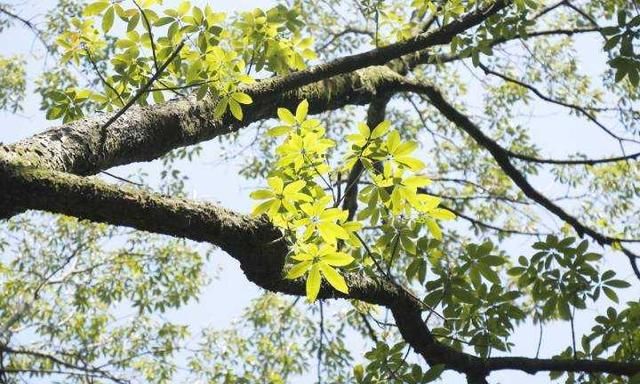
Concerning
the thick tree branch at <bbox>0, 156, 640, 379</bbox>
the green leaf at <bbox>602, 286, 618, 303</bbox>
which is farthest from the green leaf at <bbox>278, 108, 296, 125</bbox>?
the green leaf at <bbox>602, 286, 618, 303</bbox>

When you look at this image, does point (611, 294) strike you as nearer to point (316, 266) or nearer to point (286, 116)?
point (316, 266)

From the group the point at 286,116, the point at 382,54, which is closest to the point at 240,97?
the point at 286,116

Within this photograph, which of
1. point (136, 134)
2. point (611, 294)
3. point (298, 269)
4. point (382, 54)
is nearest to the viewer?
point (298, 269)

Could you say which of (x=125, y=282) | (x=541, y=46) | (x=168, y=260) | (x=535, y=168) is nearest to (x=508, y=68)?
(x=541, y=46)

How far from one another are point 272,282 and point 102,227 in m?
5.02

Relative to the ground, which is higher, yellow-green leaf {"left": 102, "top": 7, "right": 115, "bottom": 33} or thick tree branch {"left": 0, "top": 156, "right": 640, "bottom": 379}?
yellow-green leaf {"left": 102, "top": 7, "right": 115, "bottom": 33}

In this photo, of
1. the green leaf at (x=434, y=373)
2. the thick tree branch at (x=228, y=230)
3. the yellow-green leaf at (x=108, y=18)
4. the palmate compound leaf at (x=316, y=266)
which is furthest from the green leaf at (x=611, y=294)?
the yellow-green leaf at (x=108, y=18)

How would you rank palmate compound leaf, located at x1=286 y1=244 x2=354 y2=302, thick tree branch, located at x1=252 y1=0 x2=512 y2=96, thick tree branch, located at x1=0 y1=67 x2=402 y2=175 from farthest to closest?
thick tree branch, located at x1=252 y1=0 x2=512 y2=96 < thick tree branch, located at x1=0 y1=67 x2=402 y2=175 < palmate compound leaf, located at x1=286 y1=244 x2=354 y2=302

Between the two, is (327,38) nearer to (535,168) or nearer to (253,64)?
(535,168)

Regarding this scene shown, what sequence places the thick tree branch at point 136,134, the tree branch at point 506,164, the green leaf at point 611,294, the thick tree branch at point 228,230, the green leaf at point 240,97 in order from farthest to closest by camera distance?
the tree branch at point 506,164 → the green leaf at point 611,294 → the green leaf at point 240,97 → the thick tree branch at point 136,134 → the thick tree branch at point 228,230

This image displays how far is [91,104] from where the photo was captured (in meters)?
5.55

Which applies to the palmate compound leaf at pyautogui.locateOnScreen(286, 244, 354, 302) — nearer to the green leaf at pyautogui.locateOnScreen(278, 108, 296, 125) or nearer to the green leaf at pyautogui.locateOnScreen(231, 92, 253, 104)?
the green leaf at pyautogui.locateOnScreen(278, 108, 296, 125)

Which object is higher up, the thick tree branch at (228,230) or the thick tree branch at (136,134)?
the thick tree branch at (136,134)

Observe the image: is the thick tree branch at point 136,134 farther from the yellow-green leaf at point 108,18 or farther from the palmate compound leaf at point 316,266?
the palmate compound leaf at point 316,266
